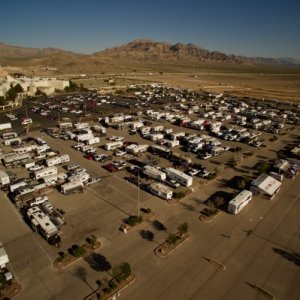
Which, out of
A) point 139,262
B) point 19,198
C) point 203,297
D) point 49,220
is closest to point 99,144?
point 19,198

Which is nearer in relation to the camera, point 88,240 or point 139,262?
point 139,262

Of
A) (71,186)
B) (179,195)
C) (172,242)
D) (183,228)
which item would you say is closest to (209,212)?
(179,195)

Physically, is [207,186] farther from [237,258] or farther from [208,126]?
[208,126]

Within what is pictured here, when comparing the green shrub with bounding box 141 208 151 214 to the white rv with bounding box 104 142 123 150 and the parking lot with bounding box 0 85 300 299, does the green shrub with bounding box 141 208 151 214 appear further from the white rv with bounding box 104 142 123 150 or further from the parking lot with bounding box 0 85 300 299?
the white rv with bounding box 104 142 123 150

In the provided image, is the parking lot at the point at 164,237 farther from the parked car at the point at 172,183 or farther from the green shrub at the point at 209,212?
the parked car at the point at 172,183

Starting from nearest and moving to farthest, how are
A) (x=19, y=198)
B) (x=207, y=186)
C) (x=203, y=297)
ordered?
1. (x=203, y=297)
2. (x=19, y=198)
3. (x=207, y=186)

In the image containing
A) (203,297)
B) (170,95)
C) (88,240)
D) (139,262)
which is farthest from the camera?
(170,95)
